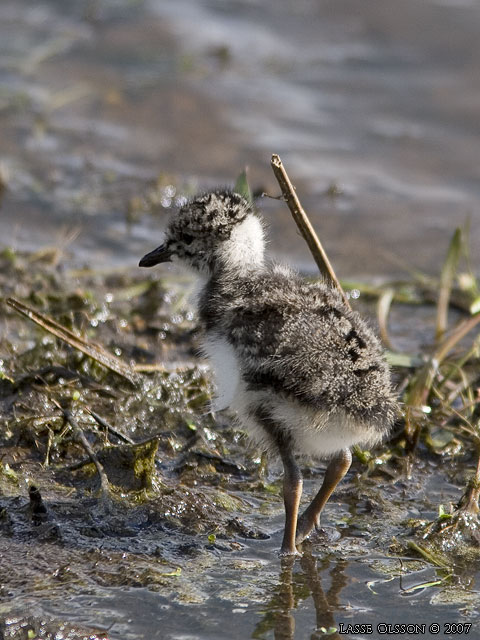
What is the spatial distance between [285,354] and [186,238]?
0.84 meters

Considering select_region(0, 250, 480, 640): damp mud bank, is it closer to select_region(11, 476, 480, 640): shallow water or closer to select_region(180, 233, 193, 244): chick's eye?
select_region(11, 476, 480, 640): shallow water

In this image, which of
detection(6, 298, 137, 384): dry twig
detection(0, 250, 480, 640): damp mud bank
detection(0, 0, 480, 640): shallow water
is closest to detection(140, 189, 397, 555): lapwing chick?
detection(0, 250, 480, 640): damp mud bank

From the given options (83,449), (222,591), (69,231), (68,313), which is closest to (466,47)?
(69,231)

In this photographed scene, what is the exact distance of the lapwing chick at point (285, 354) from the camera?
11.4ft

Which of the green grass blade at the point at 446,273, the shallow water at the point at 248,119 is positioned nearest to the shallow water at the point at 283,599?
the green grass blade at the point at 446,273

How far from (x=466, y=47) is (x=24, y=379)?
6031mm

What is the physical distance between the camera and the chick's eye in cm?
410

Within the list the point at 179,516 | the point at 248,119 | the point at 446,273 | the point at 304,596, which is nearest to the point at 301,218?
the point at 179,516

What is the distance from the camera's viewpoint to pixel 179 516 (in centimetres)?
390

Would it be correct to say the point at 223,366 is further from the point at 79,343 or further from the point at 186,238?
the point at 79,343

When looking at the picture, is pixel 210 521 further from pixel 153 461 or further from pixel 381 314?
pixel 381 314

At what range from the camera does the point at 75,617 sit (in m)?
3.16

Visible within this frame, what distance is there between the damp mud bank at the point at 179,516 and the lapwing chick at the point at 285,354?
275 mm

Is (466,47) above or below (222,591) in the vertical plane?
above
